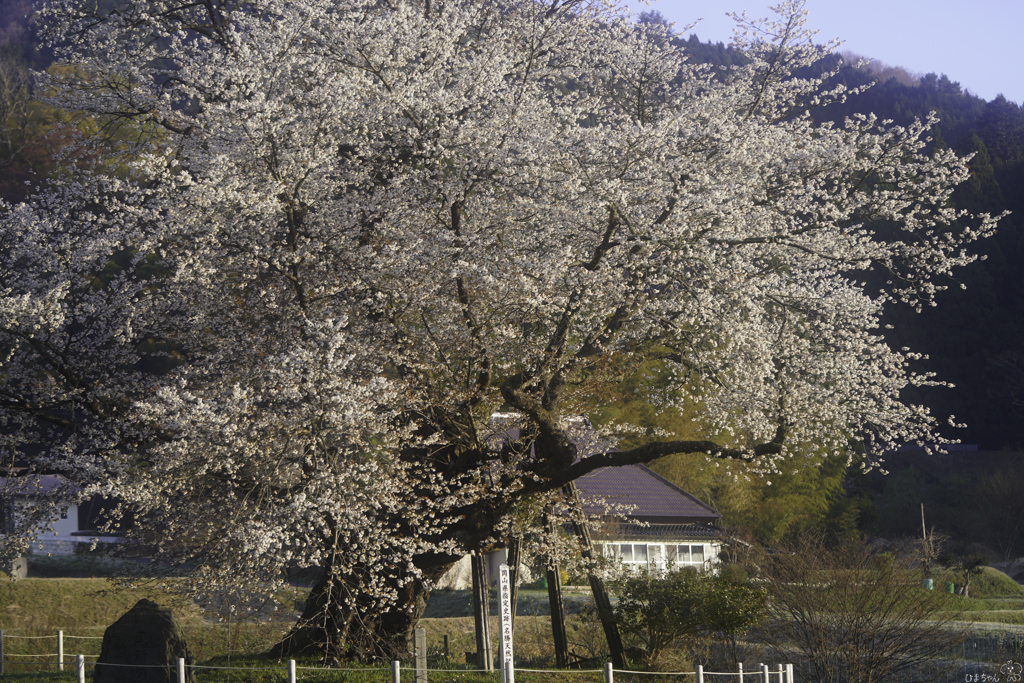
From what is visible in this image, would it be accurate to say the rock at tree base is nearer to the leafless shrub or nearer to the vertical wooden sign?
the vertical wooden sign

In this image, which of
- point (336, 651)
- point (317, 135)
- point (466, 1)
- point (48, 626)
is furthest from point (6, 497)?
point (466, 1)

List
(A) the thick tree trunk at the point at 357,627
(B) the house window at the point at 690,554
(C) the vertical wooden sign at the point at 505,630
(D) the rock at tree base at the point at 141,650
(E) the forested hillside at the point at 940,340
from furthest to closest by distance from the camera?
(E) the forested hillside at the point at 940,340 → (B) the house window at the point at 690,554 → (A) the thick tree trunk at the point at 357,627 → (D) the rock at tree base at the point at 141,650 → (C) the vertical wooden sign at the point at 505,630

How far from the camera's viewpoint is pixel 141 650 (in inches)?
368

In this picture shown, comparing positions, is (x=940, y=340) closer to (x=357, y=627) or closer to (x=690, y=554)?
(x=690, y=554)

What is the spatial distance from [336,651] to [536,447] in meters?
3.89

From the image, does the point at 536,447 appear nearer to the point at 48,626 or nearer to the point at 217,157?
the point at 217,157

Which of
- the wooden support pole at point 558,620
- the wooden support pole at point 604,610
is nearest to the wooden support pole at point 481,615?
the wooden support pole at point 558,620

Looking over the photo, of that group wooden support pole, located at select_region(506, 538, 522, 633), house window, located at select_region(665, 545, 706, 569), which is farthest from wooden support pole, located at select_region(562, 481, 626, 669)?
house window, located at select_region(665, 545, 706, 569)

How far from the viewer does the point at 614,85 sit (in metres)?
14.4

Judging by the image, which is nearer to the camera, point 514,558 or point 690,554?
point 514,558

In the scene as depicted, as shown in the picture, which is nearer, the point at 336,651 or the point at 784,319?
the point at 336,651

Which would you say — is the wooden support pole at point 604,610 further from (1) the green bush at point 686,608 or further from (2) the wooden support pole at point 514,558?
(2) the wooden support pole at point 514,558

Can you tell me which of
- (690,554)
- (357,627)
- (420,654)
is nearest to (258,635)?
(357,627)

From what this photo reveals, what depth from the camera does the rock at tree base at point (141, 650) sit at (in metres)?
9.25
